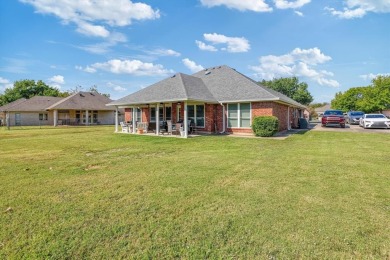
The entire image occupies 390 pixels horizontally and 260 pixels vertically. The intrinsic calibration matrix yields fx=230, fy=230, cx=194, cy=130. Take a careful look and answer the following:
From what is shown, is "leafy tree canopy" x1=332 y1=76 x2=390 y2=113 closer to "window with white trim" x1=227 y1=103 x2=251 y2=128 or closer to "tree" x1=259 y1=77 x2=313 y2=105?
"tree" x1=259 y1=77 x2=313 y2=105

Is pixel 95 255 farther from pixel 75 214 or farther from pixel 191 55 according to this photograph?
pixel 191 55

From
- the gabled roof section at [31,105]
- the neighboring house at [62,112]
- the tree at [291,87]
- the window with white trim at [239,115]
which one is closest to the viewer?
the window with white trim at [239,115]

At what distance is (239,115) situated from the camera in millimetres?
17781

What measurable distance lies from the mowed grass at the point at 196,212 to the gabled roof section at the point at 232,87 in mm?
10496

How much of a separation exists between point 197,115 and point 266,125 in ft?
19.8

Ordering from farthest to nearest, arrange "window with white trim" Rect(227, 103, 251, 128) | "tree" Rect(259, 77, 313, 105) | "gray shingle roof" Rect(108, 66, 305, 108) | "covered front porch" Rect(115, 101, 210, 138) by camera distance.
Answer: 1. "tree" Rect(259, 77, 313, 105)
2. "covered front porch" Rect(115, 101, 210, 138)
3. "window with white trim" Rect(227, 103, 251, 128)
4. "gray shingle roof" Rect(108, 66, 305, 108)

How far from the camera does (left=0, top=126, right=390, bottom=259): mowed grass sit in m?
2.79

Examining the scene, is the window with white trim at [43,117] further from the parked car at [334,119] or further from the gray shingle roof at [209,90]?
the parked car at [334,119]

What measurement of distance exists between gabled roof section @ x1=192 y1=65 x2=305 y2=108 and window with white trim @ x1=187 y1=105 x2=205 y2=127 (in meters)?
A: 1.75

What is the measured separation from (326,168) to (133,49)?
86.7ft

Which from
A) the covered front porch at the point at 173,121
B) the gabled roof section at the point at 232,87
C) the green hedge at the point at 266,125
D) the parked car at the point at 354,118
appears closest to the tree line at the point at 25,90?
the covered front porch at the point at 173,121

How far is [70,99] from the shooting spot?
37.3 m

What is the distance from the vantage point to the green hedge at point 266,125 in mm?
15234

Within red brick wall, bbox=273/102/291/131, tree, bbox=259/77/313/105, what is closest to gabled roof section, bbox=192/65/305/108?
red brick wall, bbox=273/102/291/131
